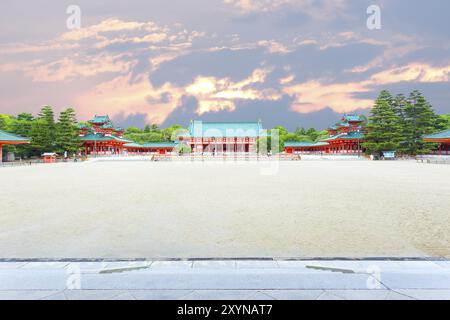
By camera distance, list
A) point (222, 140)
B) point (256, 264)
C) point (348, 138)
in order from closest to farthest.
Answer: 1. point (256, 264)
2. point (348, 138)
3. point (222, 140)

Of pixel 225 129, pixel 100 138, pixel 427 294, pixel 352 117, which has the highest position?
pixel 352 117

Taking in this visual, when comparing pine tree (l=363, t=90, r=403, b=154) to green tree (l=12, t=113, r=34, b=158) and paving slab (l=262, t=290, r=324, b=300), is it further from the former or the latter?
green tree (l=12, t=113, r=34, b=158)

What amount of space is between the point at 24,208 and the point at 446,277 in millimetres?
10546

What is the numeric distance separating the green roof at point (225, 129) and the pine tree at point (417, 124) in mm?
33396

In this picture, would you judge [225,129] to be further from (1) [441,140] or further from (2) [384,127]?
(1) [441,140]

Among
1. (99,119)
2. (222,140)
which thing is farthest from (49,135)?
(222,140)

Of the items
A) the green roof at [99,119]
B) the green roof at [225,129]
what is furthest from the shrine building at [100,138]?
the green roof at [225,129]

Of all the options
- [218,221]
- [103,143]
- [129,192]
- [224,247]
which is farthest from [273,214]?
[103,143]

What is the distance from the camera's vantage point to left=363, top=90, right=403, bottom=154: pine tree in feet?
152

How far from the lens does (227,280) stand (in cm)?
387

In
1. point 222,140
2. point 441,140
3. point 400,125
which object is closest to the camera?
point 441,140

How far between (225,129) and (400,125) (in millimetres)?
41978

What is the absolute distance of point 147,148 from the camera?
235 feet

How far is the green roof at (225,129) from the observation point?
75.8 metres
